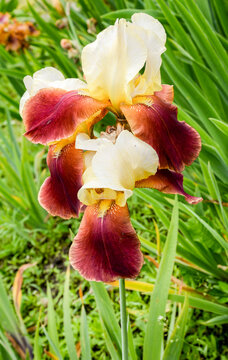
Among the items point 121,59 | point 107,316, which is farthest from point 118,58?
point 107,316

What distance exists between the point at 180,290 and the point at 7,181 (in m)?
1.45

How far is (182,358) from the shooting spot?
1.24 meters

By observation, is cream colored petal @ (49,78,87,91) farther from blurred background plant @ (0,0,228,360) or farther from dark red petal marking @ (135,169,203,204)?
blurred background plant @ (0,0,228,360)

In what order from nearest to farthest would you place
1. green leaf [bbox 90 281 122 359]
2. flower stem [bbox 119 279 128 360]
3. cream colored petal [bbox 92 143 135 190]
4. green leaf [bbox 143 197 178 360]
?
1. cream colored petal [bbox 92 143 135 190]
2. flower stem [bbox 119 279 128 360]
3. green leaf [bbox 143 197 178 360]
4. green leaf [bbox 90 281 122 359]

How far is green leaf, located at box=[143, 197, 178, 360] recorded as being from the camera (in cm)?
81

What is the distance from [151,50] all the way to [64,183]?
0.28 metres

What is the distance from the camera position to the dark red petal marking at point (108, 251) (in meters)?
0.59

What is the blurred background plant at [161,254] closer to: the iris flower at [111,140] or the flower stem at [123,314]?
the flower stem at [123,314]

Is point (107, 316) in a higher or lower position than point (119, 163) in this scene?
lower

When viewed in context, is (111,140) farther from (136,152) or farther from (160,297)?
(160,297)

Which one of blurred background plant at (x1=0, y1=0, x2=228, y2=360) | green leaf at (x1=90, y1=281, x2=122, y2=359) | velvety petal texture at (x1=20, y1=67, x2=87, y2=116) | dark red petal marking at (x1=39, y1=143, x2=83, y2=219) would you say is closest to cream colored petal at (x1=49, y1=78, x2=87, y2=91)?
velvety petal texture at (x1=20, y1=67, x2=87, y2=116)

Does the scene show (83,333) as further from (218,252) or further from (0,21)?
(0,21)

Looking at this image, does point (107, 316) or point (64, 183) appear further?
point (107, 316)

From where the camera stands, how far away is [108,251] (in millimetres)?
586
